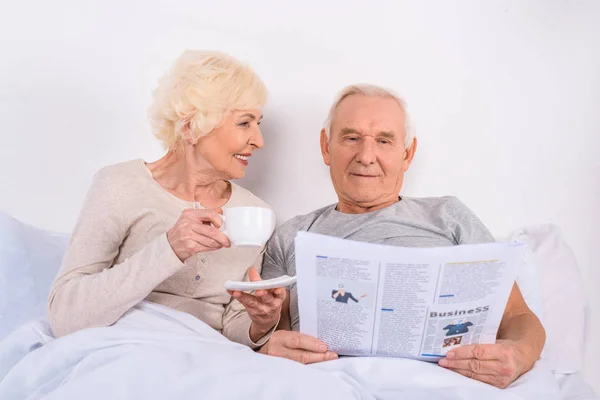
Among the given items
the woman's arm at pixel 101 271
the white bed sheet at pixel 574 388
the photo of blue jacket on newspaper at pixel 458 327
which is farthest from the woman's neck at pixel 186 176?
the white bed sheet at pixel 574 388

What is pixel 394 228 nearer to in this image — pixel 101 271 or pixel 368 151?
pixel 368 151

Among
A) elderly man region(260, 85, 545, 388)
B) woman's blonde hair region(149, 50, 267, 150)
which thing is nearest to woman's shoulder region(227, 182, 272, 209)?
elderly man region(260, 85, 545, 388)

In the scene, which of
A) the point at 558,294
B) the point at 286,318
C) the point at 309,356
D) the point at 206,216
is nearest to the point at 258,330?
the point at 286,318

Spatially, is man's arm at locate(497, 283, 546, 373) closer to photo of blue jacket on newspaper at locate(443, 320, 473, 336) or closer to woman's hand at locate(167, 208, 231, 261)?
photo of blue jacket on newspaper at locate(443, 320, 473, 336)

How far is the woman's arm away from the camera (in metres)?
1.23

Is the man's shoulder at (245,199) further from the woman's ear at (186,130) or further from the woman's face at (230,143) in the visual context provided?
the woman's ear at (186,130)

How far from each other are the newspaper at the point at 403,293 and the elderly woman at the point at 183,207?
7.3 inches

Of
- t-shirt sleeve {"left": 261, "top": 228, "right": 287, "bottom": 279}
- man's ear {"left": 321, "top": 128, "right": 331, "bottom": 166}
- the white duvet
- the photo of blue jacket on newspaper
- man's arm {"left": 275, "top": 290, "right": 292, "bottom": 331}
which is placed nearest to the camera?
the white duvet

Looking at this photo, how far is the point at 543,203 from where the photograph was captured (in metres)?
1.79

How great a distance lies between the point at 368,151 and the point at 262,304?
0.50m

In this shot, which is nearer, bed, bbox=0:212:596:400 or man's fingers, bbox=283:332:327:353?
bed, bbox=0:212:596:400

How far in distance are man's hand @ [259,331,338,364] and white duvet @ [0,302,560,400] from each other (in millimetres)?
44

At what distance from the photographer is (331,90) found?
190 cm

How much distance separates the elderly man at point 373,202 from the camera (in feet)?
4.93
